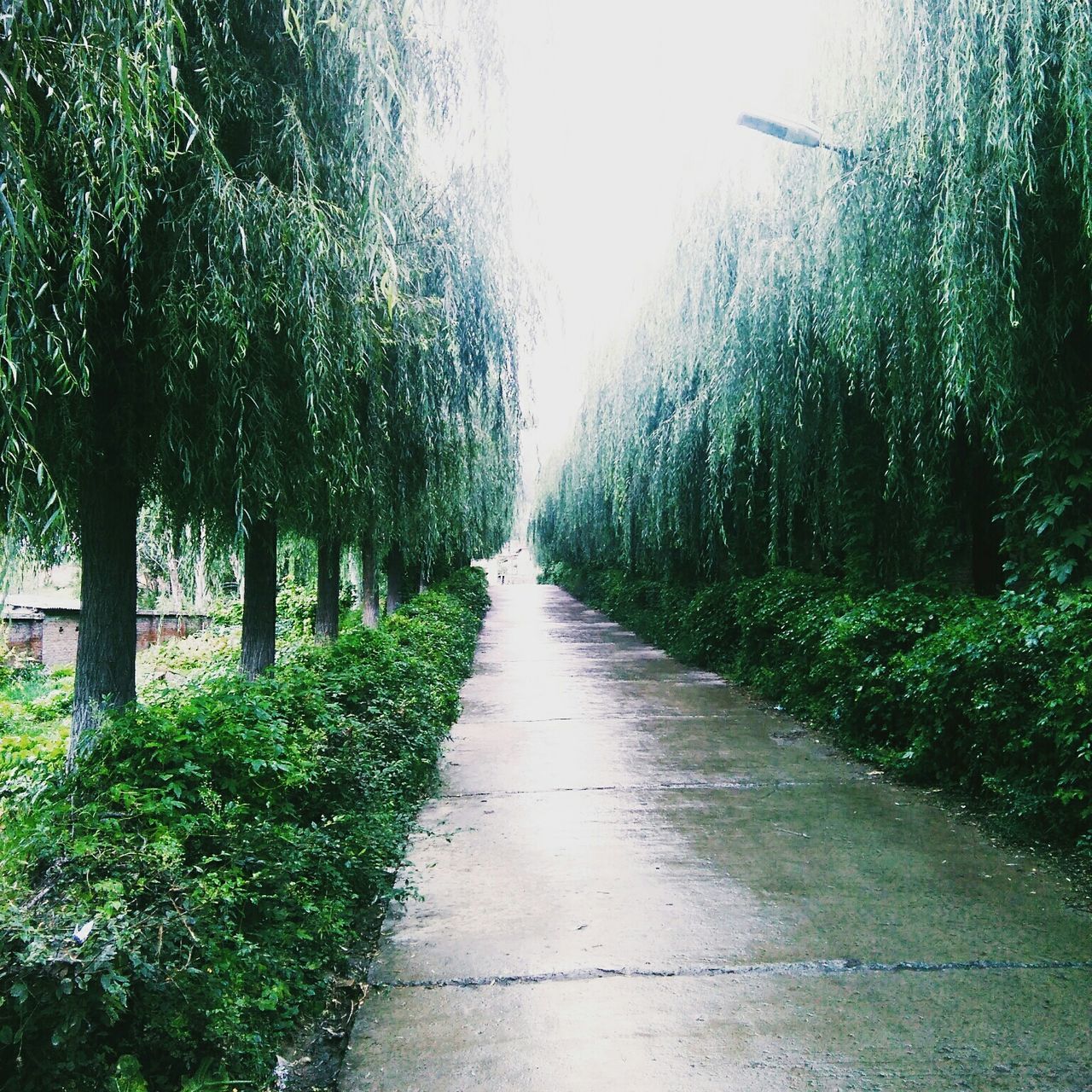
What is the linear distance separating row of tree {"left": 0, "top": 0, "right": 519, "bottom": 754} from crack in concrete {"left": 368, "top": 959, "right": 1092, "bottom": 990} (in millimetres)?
1939

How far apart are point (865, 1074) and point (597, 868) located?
204cm

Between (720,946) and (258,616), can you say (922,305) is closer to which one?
(720,946)

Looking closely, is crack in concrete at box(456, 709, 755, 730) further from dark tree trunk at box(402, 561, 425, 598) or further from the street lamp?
dark tree trunk at box(402, 561, 425, 598)

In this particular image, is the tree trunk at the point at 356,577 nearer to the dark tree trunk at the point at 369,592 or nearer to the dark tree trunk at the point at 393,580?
the dark tree trunk at the point at 369,592

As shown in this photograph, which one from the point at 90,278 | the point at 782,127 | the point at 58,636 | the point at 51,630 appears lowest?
the point at 58,636

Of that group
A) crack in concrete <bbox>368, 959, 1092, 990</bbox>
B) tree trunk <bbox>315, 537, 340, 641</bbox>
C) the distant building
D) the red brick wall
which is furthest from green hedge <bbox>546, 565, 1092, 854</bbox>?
the red brick wall

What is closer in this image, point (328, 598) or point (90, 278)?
point (90, 278)

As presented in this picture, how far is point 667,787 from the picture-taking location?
240 inches

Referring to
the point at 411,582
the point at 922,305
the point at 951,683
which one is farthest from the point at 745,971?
the point at 411,582

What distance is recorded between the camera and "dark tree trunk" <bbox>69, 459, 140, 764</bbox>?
13.0 feet

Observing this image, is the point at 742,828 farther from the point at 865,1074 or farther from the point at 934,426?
the point at 934,426

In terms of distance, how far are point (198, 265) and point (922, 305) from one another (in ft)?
13.4

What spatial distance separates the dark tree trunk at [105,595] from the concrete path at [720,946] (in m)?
1.79

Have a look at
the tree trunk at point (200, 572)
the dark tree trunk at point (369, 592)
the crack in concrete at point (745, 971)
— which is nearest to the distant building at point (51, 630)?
the dark tree trunk at point (369, 592)
